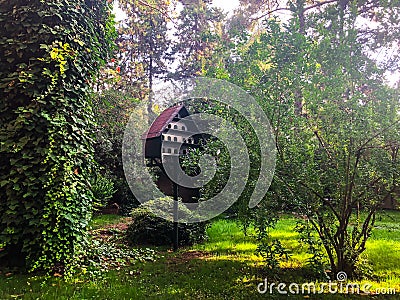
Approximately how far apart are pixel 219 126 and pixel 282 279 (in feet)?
6.05

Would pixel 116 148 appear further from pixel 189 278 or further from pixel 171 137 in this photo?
pixel 189 278

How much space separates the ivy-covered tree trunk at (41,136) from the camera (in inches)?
127

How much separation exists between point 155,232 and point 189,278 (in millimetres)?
1963

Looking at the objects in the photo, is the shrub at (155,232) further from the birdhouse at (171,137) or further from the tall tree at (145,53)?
the tall tree at (145,53)

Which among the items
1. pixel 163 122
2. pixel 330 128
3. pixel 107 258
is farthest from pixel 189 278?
pixel 163 122

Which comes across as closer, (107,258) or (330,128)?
(330,128)

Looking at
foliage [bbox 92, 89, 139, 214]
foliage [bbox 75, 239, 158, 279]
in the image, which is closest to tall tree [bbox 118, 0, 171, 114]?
foliage [bbox 92, 89, 139, 214]

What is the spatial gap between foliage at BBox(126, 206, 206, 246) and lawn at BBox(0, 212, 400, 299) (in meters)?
0.36

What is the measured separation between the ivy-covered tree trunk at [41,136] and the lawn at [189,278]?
331 millimetres

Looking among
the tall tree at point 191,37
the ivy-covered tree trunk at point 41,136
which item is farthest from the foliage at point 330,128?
the tall tree at point 191,37

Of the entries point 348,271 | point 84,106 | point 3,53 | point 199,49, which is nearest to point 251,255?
point 348,271

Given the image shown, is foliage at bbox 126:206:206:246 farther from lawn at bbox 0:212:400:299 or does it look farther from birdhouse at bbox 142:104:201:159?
birdhouse at bbox 142:104:201:159

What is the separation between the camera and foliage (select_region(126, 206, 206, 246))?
17.2 feet

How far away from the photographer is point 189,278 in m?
3.41
